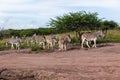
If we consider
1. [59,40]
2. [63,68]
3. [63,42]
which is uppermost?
[59,40]

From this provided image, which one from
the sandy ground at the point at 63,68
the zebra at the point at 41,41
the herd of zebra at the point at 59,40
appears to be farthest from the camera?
the zebra at the point at 41,41

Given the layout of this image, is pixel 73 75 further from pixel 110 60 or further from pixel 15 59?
pixel 15 59

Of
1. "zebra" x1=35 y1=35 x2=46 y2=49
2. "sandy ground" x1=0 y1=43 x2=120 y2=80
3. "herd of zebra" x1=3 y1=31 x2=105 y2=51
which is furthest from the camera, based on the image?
"zebra" x1=35 y1=35 x2=46 y2=49

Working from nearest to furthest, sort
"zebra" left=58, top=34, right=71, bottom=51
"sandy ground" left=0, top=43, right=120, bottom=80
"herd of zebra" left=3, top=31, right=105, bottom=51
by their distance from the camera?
"sandy ground" left=0, top=43, right=120, bottom=80, "zebra" left=58, top=34, right=71, bottom=51, "herd of zebra" left=3, top=31, right=105, bottom=51

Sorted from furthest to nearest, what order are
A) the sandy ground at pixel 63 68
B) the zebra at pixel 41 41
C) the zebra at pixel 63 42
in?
the zebra at pixel 41 41
the zebra at pixel 63 42
the sandy ground at pixel 63 68

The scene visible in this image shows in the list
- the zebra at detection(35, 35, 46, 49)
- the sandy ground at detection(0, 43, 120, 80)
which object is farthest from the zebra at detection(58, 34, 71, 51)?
the sandy ground at detection(0, 43, 120, 80)

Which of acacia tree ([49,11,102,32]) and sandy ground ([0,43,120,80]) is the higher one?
acacia tree ([49,11,102,32])

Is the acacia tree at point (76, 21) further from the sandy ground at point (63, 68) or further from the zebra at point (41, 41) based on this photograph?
the sandy ground at point (63, 68)

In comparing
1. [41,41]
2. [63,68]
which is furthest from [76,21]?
[63,68]

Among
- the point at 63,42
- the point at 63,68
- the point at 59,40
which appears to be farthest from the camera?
the point at 59,40

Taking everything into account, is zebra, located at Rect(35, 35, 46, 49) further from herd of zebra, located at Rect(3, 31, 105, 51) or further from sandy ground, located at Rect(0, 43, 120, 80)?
sandy ground, located at Rect(0, 43, 120, 80)

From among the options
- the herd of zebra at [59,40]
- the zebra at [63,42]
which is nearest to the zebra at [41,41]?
the herd of zebra at [59,40]

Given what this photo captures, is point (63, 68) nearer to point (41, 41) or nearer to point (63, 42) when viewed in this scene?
point (63, 42)

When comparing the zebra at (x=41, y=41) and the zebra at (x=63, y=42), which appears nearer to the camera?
the zebra at (x=63, y=42)
